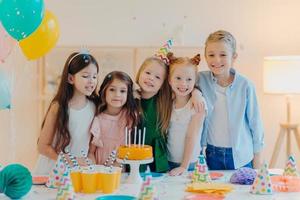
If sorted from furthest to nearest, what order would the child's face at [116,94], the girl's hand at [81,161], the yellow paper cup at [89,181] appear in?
the child's face at [116,94], the girl's hand at [81,161], the yellow paper cup at [89,181]

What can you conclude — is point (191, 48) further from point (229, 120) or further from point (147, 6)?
point (229, 120)

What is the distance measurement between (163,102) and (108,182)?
25.8 inches

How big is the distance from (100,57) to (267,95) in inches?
53.4

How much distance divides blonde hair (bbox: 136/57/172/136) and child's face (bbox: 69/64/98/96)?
0.26 m

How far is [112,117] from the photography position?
2266mm

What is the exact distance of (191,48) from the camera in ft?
12.2

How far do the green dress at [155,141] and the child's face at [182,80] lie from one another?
143mm

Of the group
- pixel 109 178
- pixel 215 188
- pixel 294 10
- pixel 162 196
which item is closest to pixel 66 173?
pixel 109 178

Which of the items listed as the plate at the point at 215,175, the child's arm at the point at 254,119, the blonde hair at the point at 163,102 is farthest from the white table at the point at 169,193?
the child's arm at the point at 254,119

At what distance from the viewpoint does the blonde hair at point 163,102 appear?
2.28 metres

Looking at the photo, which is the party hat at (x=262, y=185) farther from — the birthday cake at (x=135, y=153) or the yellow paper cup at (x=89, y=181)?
the yellow paper cup at (x=89, y=181)

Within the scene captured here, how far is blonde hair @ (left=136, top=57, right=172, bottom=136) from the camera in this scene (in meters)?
2.28

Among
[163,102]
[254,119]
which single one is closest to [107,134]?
[163,102]

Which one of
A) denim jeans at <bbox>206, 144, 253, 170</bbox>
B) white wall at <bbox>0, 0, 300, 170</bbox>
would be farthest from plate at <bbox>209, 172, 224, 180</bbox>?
white wall at <bbox>0, 0, 300, 170</bbox>
